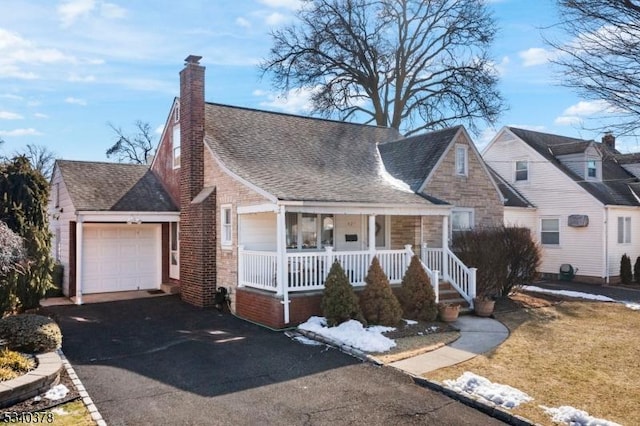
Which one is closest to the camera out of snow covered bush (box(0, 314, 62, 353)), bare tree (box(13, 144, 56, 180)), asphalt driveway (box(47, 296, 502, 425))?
asphalt driveway (box(47, 296, 502, 425))

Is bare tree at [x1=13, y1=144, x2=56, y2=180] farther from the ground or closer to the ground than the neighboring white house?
farther from the ground

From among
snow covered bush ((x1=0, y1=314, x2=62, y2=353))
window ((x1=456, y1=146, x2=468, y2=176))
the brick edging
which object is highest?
window ((x1=456, y1=146, x2=468, y2=176))

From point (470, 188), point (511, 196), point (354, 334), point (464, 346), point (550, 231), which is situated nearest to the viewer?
point (464, 346)

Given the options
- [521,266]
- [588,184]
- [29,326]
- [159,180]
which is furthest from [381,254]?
[588,184]

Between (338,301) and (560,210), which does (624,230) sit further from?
(338,301)

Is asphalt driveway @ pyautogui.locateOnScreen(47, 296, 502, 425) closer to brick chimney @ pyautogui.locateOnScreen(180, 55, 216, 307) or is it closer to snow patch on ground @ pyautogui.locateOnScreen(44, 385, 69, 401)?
snow patch on ground @ pyautogui.locateOnScreen(44, 385, 69, 401)

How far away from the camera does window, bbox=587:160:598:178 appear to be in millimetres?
22688

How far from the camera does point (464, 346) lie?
9.35m

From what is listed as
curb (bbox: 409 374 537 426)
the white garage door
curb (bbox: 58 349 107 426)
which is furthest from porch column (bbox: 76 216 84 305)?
curb (bbox: 409 374 537 426)

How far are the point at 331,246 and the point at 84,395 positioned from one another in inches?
317

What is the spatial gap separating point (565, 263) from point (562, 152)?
221 inches

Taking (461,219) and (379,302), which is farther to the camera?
(461,219)

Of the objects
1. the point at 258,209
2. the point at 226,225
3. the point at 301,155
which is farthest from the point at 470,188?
the point at 226,225

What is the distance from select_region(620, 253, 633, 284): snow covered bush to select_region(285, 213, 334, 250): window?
1473 cm
